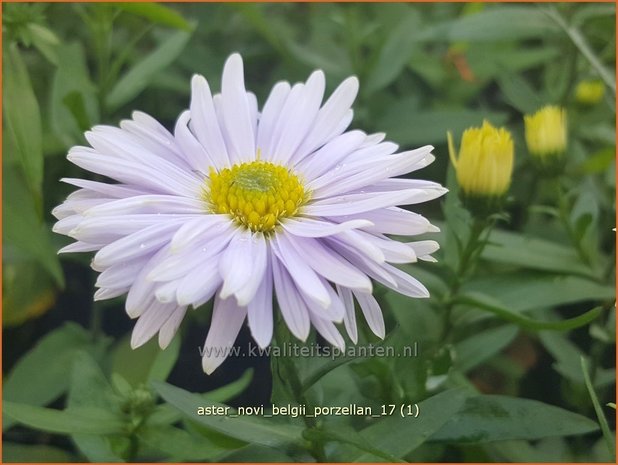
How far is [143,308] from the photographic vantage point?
1.15 ft

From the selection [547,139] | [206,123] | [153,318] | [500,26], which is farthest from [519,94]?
[153,318]

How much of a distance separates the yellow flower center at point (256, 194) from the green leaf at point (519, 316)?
156mm

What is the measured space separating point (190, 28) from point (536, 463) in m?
0.47

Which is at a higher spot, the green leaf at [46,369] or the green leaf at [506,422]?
the green leaf at [46,369]

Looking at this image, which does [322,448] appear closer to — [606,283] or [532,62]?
[606,283]

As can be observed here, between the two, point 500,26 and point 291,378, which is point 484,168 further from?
point 500,26

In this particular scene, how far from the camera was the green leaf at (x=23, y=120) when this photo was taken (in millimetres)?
519

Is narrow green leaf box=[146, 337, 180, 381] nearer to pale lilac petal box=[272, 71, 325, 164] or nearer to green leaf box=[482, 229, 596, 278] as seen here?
pale lilac petal box=[272, 71, 325, 164]

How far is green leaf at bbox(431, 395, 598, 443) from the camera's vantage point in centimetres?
46

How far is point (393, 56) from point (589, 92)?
0.74 feet

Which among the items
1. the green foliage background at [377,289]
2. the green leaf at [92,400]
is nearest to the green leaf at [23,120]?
the green foliage background at [377,289]

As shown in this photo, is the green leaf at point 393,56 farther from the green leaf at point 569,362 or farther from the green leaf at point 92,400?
the green leaf at point 92,400

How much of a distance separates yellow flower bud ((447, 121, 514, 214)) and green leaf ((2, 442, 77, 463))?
0.40 m

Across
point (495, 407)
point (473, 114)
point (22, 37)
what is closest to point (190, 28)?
point (22, 37)
